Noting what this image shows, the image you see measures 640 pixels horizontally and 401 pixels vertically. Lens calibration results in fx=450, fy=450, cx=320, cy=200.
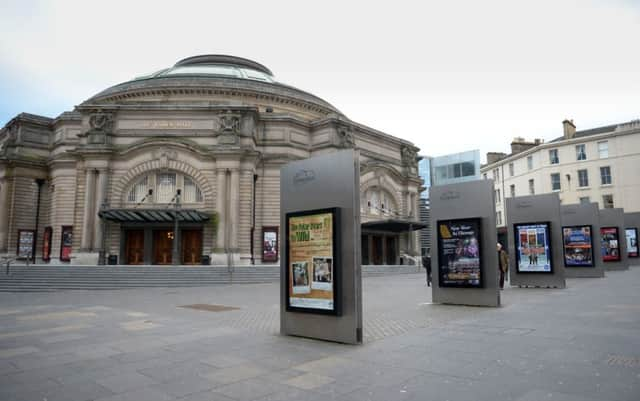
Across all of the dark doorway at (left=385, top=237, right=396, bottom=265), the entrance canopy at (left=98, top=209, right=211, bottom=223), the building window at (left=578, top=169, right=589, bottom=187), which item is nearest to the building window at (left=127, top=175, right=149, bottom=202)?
the entrance canopy at (left=98, top=209, right=211, bottom=223)

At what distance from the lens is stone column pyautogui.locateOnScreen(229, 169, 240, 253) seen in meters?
36.2

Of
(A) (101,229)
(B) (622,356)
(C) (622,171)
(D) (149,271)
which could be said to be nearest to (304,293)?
(B) (622,356)

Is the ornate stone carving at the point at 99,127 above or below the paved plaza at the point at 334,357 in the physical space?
above

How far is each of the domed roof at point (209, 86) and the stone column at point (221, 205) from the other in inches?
481

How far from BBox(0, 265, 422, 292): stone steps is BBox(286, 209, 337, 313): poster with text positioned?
1728 centimetres

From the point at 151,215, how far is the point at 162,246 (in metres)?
3.76

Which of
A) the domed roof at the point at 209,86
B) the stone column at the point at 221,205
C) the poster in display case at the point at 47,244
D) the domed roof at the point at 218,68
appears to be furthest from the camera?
the domed roof at the point at 218,68

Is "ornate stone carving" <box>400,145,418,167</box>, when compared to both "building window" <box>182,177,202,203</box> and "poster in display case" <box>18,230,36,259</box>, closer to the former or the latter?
"building window" <box>182,177,202,203</box>

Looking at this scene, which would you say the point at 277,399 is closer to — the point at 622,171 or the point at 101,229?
the point at 101,229

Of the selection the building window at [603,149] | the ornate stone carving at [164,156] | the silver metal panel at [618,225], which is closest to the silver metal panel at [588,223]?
the silver metal panel at [618,225]

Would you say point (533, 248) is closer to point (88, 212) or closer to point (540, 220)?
point (540, 220)

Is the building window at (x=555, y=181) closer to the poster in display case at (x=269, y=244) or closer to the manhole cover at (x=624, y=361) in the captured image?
the poster in display case at (x=269, y=244)

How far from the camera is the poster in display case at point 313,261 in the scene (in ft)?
29.3

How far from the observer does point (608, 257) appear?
102 feet
